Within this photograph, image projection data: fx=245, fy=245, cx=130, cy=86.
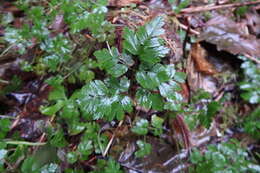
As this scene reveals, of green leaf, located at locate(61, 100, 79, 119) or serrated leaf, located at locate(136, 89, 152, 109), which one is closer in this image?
serrated leaf, located at locate(136, 89, 152, 109)

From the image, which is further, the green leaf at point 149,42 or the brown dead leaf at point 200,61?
the brown dead leaf at point 200,61

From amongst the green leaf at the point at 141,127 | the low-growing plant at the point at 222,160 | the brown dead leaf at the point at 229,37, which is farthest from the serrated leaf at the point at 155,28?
the brown dead leaf at the point at 229,37

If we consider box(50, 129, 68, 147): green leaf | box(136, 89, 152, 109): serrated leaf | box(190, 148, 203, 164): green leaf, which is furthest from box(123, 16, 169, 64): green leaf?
box(190, 148, 203, 164): green leaf

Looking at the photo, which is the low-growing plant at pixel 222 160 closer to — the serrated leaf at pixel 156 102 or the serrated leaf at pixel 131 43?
the serrated leaf at pixel 156 102

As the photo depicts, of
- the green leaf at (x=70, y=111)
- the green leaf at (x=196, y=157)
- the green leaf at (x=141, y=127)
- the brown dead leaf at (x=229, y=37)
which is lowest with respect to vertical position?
the green leaf at (x=196, y=157)

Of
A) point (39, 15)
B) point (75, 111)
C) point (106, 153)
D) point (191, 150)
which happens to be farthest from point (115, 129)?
point (39, 15)

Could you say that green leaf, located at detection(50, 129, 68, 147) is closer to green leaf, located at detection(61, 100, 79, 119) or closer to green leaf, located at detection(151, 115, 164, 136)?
green leaf, located at detection(61, 100, 79, 119)

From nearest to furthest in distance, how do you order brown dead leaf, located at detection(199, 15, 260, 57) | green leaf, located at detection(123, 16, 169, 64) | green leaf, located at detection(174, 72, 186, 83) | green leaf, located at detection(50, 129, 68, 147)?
green leaf, located at detection(123, 16, 169, 64) < green leaf, located at detection(174, 72, 186, 83) < green leaf, located at detection(50, 129, 68, 147) < brown dead leaf, located at detection(199, 15, 260, 57)
